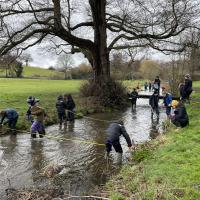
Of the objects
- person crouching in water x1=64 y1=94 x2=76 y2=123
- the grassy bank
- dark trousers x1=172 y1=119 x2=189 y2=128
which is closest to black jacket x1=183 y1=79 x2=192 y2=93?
person crouching in water x1=64 y1=94 x2=76 y2=123

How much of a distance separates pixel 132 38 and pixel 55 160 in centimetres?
2208

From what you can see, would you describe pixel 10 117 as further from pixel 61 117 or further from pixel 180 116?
pixel 180 116

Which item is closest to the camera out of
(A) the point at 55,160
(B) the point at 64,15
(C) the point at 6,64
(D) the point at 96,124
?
(A) the point at 55,160

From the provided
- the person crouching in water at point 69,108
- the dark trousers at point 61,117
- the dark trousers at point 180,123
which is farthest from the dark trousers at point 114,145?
the person crouching in water at point 69,108

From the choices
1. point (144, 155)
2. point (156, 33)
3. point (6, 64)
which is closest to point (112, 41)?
point (156, 33)

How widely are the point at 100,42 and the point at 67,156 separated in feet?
66.2

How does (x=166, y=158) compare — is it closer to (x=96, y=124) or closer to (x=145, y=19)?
(x=96, y=124)

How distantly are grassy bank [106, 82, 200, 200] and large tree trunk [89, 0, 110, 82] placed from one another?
19.4 m

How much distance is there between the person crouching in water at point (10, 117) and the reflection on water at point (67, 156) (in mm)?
746

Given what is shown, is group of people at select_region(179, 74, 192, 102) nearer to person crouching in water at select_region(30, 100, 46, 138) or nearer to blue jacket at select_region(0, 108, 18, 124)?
person crouching in water at select_region(30, 100, 46, 138)

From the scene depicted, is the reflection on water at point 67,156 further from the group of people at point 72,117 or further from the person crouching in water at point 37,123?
the group of people at point 72,117

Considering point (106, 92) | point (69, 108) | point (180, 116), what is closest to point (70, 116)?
point (69, 108)

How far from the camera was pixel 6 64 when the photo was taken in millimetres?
31859

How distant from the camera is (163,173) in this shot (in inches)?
435
